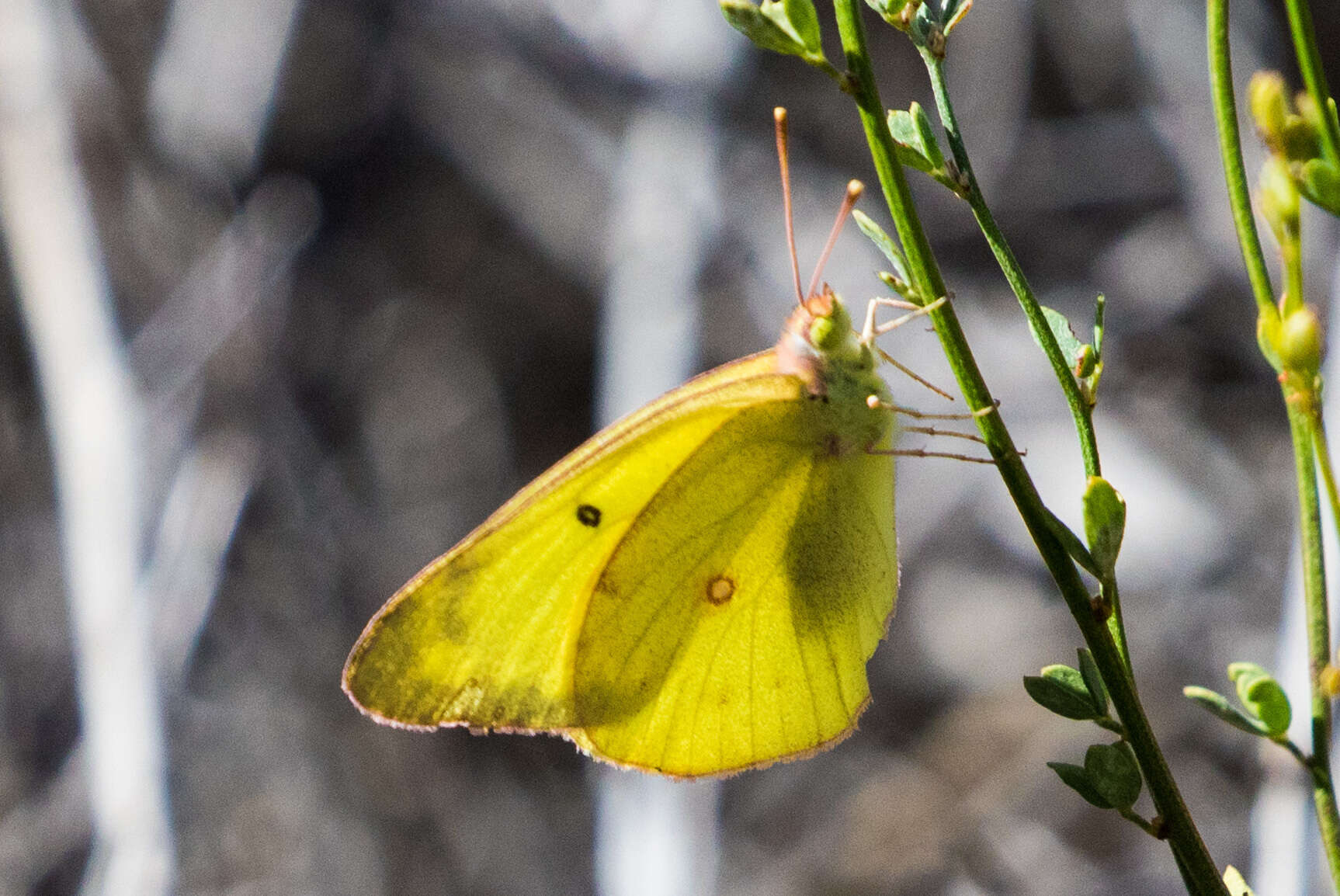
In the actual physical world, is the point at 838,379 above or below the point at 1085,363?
below

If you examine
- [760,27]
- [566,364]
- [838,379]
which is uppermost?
[760,27]

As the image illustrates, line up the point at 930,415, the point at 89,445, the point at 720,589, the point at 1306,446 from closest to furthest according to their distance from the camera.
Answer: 1. the point at 1306,446
2. the point at 930,415
3. the point at 720,589
4. the point at 89,445

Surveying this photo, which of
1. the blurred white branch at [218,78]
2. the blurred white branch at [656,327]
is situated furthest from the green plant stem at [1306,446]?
the blurred white branch at [218,78]

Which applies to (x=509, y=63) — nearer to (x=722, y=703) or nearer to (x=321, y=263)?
(x=321, y=263)

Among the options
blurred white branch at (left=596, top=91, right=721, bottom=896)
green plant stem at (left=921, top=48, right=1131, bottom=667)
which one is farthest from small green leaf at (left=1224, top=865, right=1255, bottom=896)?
blurred white branch at (left=596, top=91, right=721, bottom=896)

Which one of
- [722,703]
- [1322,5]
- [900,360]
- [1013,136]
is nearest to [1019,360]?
[900,360]

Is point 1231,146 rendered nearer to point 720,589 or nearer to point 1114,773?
point 1114,773

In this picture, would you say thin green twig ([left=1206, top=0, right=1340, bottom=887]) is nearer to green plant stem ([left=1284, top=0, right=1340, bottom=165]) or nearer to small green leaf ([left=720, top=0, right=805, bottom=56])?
green plant stem ([left=1284, top=0, right=1340, bottom=165])

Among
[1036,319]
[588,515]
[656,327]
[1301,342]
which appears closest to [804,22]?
[1036,319]
